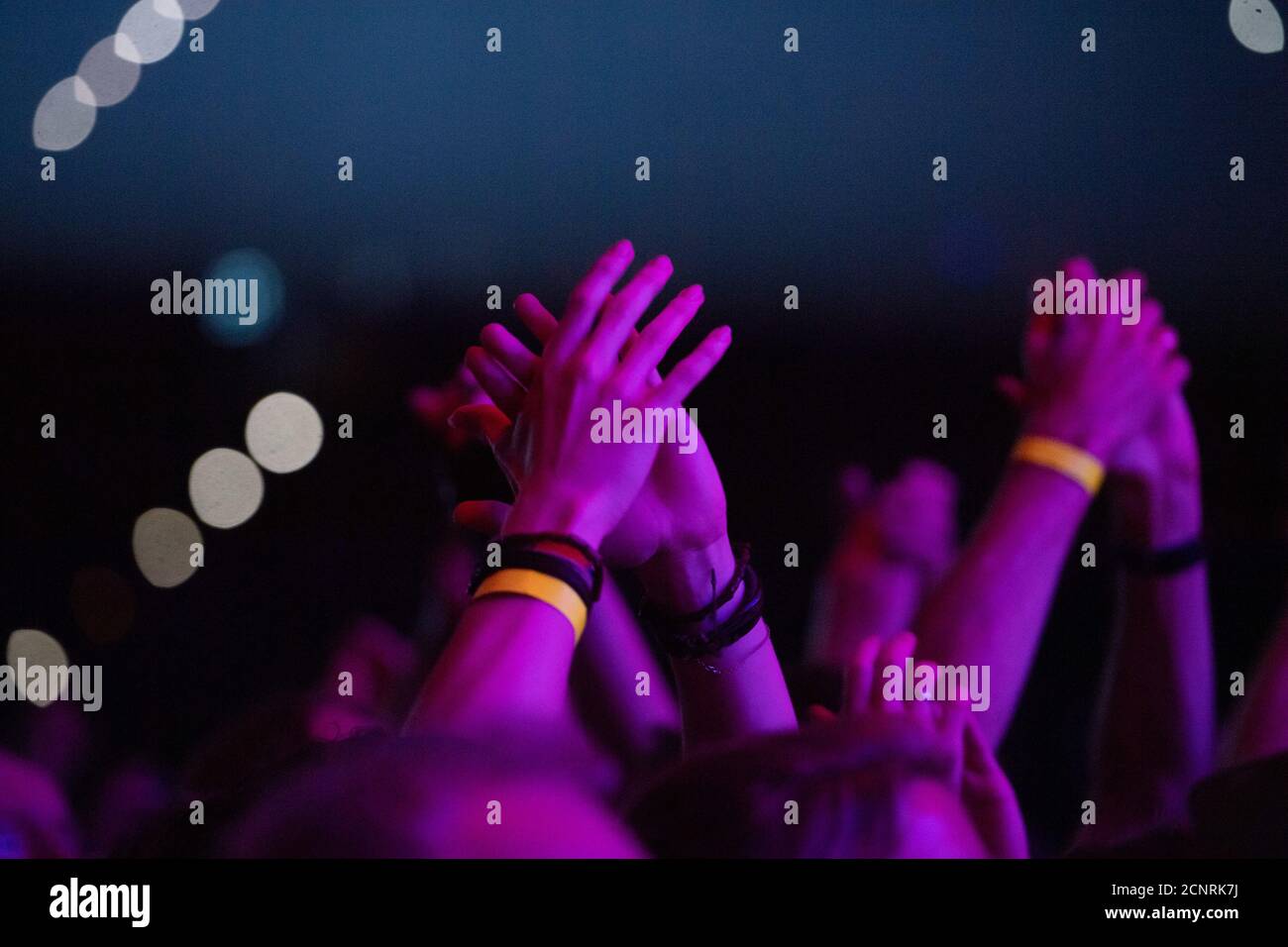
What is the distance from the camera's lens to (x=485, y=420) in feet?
3.36

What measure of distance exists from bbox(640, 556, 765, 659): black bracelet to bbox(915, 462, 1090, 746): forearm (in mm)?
243

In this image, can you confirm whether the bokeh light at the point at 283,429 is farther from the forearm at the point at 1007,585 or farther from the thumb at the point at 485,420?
the forearm at the point at 1007,585

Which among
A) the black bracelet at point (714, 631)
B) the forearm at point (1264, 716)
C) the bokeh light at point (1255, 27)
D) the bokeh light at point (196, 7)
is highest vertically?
the bokeh light at point (196, 7)

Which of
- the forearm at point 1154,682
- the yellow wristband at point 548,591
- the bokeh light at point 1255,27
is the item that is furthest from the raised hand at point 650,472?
the bokeh light at point 1255,27

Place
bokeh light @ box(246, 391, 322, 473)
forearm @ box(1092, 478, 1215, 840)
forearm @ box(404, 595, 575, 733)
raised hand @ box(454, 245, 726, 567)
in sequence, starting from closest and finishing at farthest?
forearm @ box(404, 595, 575, 733), raised hand @ box(454, 245, 726, 567), forearm @ box(1092, 478, 1215, 840), bokeh light @ box(246, 391, 322, 473)

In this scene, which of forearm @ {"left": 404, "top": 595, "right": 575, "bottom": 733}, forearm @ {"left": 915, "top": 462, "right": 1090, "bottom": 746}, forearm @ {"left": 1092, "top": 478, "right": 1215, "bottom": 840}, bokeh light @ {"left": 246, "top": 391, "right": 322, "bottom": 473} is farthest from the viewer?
bokeh light @ {"left": 246, "top": 391, "right": 322, "bottom": 473}

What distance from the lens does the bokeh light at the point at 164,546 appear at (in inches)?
53.7

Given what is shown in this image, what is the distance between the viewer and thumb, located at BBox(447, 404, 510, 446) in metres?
1.02

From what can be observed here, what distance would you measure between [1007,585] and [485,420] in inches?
19.6

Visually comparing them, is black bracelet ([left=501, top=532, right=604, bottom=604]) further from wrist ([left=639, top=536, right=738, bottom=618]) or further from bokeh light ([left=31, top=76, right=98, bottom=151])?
bokeh light ([left=31, top=76, right=98, bottom=151])

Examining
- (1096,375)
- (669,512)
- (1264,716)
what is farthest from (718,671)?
(1264,716)

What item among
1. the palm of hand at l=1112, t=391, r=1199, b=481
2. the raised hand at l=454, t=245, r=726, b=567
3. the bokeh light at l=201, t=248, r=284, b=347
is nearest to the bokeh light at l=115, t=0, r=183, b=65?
the bokeh light at l=201, t=248, r=284, b=347

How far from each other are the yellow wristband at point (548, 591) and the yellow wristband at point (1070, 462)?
53 centimetres

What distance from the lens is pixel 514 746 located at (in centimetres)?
75
